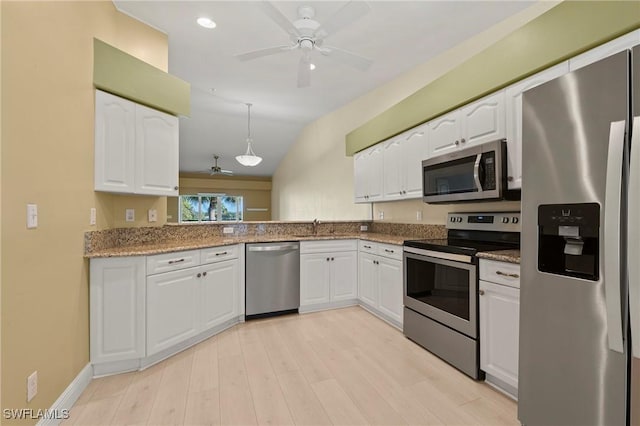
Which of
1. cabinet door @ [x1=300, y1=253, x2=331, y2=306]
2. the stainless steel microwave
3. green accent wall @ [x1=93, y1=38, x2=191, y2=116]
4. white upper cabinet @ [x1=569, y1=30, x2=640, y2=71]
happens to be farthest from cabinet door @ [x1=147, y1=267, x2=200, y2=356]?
Result: white upper cabinet @ [x1=569, y1=30, x2=640, y2=71]

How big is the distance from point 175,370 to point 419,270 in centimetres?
218

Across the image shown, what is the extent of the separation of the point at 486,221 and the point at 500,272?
78 centimetres

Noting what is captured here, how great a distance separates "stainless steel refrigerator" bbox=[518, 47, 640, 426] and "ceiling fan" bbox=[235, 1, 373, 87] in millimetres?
1335

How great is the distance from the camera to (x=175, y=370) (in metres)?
2.25

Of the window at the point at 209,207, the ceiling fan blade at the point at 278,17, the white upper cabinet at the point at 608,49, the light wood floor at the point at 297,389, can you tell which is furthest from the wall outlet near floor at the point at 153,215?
the window at the point at 209,207

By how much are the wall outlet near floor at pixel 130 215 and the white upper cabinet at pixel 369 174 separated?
8.83ft

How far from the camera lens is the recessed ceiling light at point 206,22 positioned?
8.83ft

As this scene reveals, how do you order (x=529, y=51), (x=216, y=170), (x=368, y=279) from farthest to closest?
(x=216, y=170), (x=368, y=279), (x=529, y=51)

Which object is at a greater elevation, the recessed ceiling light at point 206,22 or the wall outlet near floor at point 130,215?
the recessed ceiling light at point 206,22

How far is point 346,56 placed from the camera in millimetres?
2625

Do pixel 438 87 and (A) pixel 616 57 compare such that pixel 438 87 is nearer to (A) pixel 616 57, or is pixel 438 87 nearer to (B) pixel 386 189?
(B) pixel 386 189

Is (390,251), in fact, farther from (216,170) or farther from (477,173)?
(216,170)

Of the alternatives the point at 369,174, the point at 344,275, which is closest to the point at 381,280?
the point at 344,275

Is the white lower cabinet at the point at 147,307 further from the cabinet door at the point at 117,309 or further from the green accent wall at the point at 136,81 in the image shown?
the green accent wall at the point at 136,81
